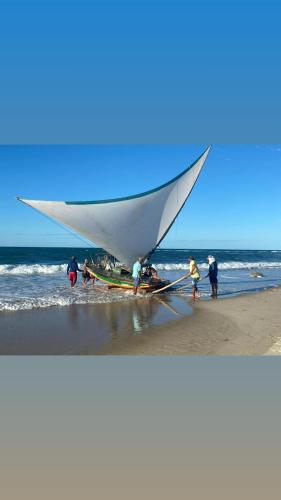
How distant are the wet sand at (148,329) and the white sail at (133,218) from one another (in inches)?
81.7

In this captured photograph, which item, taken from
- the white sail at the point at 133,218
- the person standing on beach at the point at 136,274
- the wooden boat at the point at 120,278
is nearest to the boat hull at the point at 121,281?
the wooden boat at the point at 120,278

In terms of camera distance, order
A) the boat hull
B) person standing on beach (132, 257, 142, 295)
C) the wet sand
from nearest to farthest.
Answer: the wet sand → person standing on beach (132, 257, 142, 295) → the boat hull

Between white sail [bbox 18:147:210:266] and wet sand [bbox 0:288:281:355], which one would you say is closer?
wet sand [bbox 0:288:281:355]

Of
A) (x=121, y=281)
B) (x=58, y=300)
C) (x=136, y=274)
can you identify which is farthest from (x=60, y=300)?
(x=121, y=281)

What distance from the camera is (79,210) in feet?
29.6

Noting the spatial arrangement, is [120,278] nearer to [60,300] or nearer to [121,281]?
[121,281]

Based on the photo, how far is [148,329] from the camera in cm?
570

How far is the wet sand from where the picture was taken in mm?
4598

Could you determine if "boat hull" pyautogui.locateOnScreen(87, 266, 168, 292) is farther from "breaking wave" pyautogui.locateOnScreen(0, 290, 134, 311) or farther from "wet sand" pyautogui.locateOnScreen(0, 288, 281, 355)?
"wet sand" pyautogui.locateOnScreen(0, 288, 281, 355)

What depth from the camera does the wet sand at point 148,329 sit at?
460 cm

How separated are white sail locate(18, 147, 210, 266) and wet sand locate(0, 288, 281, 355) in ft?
6.81

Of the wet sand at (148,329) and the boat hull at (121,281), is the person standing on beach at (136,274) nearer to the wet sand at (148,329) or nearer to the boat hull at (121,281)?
the boat hull at (121,281)

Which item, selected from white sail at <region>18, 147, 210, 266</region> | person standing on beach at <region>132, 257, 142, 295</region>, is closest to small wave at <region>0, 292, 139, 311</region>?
person standing on beach at <region>132, 257, 142, 295</region>

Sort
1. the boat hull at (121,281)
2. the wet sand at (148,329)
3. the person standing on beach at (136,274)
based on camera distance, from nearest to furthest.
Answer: the wet sand at (148,329) < the person standing on beach at (136,274) < the boat hull at (121,281)
